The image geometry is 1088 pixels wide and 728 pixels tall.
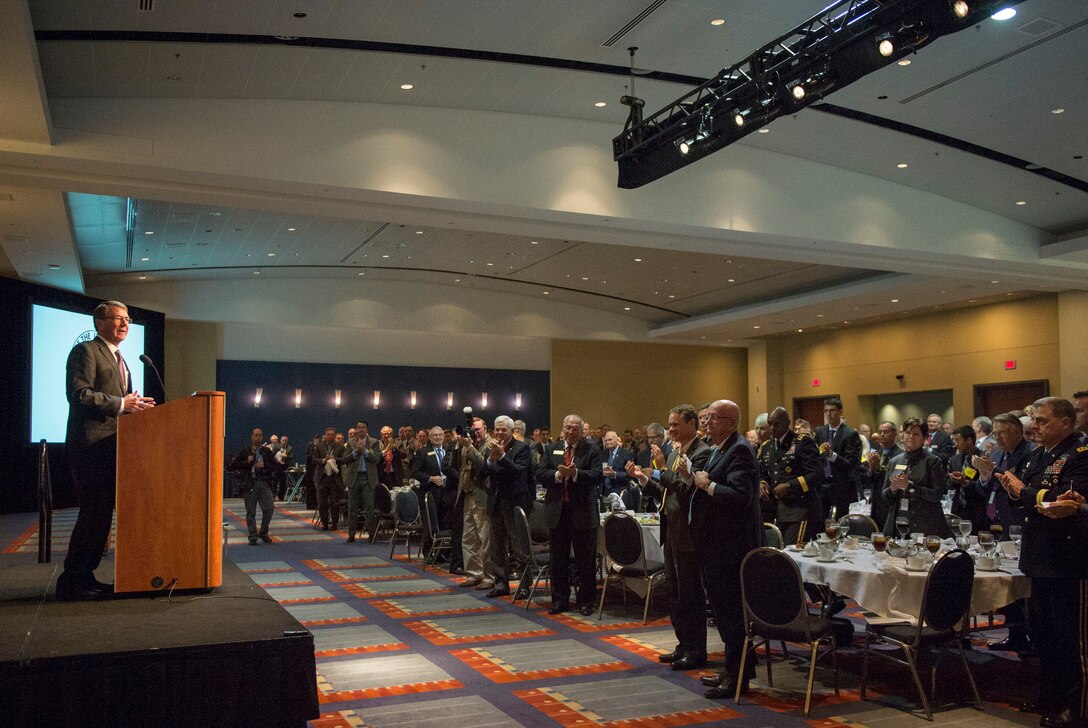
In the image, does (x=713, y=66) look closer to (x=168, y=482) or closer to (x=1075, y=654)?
(x=1075, y=654)

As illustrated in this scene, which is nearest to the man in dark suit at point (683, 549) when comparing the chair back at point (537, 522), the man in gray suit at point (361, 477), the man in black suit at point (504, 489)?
the man in black suit at point (504, 489)

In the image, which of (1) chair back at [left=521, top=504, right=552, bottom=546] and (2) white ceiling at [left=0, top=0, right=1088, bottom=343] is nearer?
(2) white ceiling at [left=0, top=0, right=1088, bottom=343]

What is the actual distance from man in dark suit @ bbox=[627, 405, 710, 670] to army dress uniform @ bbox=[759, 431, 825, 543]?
6.53 feet

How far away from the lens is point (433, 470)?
33.0 ft

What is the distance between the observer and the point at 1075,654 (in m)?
4.30

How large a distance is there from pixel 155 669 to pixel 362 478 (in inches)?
396

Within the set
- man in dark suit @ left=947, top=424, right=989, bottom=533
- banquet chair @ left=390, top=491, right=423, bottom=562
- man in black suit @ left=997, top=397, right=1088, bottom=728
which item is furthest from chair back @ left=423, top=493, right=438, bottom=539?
man in black suit @ left=997, top=397, right=1088, bottom=728

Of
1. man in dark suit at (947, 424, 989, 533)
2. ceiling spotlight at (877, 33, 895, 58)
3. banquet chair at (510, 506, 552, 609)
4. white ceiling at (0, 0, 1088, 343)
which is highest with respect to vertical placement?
white ceiling at (0, 0, 1088, 343)

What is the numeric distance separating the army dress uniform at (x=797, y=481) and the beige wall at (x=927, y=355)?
12234mm

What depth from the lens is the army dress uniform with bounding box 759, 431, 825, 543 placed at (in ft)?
23.9

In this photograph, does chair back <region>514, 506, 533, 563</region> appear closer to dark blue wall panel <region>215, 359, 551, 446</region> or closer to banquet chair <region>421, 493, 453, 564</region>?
banquet chair <region>421, 493, 453, 564</region>

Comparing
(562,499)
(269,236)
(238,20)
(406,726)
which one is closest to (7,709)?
(406,726)

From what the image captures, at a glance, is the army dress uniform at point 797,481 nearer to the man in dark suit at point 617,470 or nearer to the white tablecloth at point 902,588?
the white tablecloth at point 902,588

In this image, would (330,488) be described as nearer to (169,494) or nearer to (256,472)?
(256,472)
